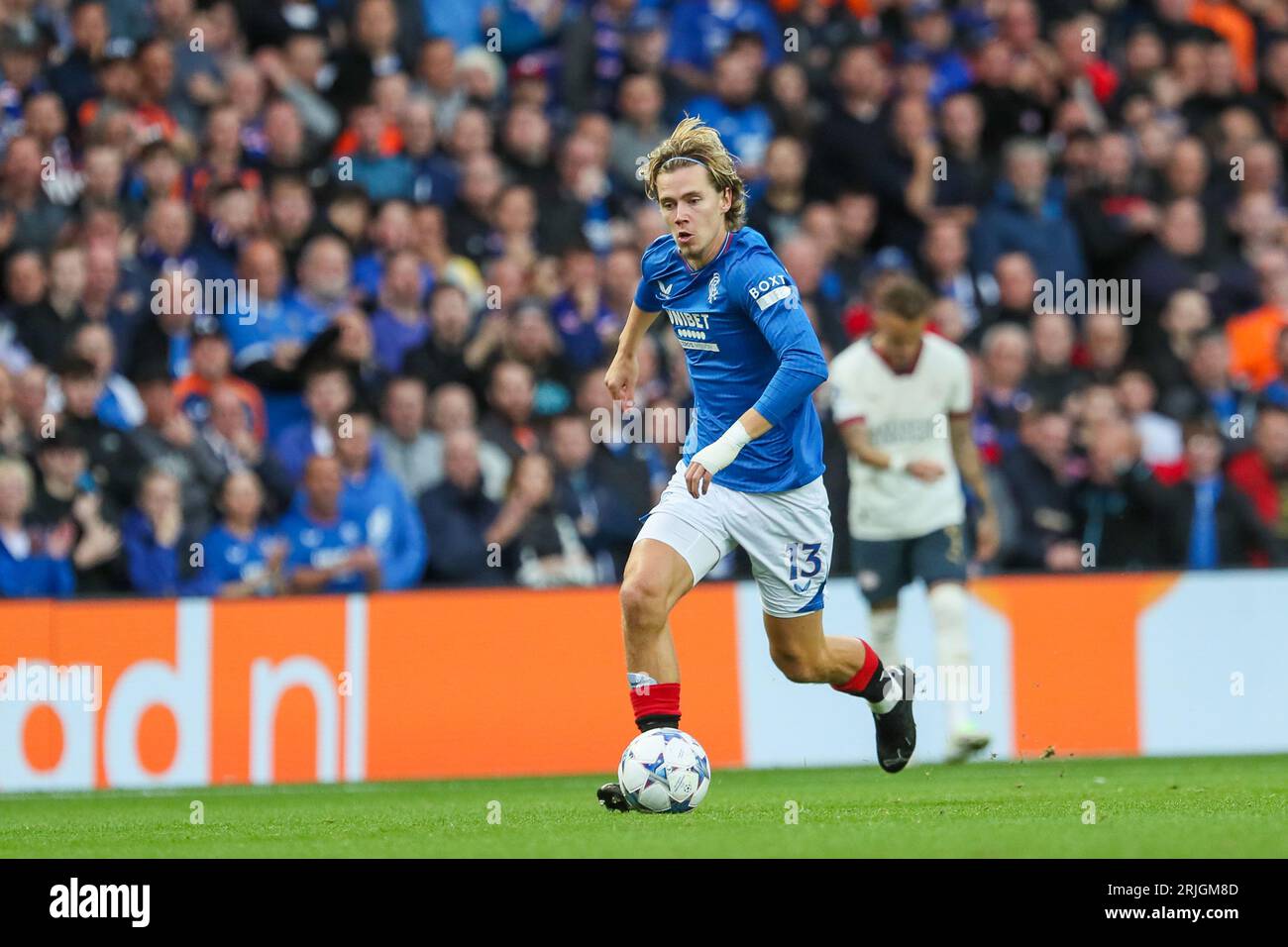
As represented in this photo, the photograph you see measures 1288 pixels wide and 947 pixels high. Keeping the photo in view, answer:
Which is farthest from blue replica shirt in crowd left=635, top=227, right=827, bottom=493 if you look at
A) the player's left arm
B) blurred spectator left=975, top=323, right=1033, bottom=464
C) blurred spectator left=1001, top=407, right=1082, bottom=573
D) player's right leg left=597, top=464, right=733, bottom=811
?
blurred spectator left=975, top=323, right=1033, bottom=464

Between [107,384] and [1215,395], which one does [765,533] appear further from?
[1215,395]

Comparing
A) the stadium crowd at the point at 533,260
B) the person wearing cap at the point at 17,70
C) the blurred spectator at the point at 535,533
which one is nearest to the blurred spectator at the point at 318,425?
the stadium crowd at the point at 533,260

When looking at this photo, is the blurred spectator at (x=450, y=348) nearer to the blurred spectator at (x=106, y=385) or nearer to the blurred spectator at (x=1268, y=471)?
the blurred spectator at (x=106, y=385)

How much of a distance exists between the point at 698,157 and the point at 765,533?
1484mm

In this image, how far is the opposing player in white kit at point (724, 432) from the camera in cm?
799

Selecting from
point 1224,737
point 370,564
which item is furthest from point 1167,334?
point 370,564

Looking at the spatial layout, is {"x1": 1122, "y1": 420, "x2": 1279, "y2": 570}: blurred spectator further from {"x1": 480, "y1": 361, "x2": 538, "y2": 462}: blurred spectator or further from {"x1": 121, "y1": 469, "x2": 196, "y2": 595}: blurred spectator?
{"x1": 121, "y1": 469, "x2": 196, "y2": 595}: blurred spectator

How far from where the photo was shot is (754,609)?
12305mm

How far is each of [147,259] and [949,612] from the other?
5.73m

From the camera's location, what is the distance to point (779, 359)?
817cm

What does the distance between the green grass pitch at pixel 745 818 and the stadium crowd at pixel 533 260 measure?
2.17 m

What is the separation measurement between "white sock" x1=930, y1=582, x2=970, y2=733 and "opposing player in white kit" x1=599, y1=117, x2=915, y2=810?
2.66 metres

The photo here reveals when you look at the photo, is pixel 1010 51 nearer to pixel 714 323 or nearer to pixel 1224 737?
pixel 1224 737
